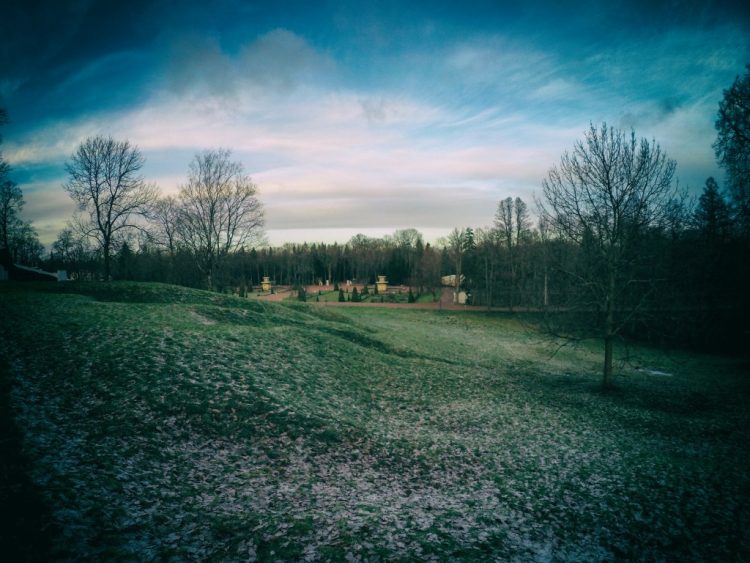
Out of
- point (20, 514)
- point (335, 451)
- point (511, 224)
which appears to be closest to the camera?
point (20, 514)

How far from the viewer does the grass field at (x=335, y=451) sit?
609 cm

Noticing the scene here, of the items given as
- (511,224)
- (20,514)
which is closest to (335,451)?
(20,514)

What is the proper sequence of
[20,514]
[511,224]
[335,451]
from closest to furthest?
1. [20,514]
2. [335,451]
3. [511,224]

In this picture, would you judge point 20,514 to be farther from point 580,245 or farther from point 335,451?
point 580,245

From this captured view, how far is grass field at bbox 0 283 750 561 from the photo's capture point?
609cm

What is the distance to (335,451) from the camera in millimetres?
9688

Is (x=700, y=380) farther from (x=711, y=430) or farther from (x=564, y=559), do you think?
(x=564, y=559)

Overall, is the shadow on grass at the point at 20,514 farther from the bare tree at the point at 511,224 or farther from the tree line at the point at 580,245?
the bare tree at the point at 511,224

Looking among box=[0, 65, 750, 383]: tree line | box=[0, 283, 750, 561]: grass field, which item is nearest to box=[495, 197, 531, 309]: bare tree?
box=[0, 65, 750, 383]: tree line

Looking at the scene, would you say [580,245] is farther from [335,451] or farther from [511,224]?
[511,224]

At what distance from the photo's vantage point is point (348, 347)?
1958 cm

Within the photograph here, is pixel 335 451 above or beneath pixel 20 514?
beneath

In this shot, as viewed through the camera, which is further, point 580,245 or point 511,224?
point 511,224

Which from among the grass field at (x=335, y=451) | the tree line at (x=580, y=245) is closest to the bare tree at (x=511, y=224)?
the tree line at (x=580, y=245)
